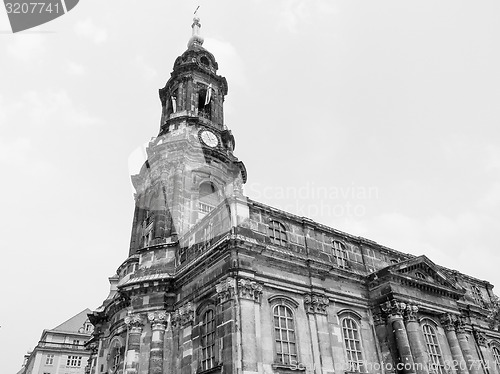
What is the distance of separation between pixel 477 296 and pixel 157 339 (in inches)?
962

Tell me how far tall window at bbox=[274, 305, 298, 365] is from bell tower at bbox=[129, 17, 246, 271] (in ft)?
16.0

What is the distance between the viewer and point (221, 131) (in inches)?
1302

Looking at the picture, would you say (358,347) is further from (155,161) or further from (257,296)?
(155,161)

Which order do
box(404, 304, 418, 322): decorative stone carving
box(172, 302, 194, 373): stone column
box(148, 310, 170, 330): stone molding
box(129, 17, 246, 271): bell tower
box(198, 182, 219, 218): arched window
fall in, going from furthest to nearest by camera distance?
box(198, 182, 219, 218): arched window
box(129, 17, 246, 271): bell tower
box(404, 304, 418, 322): decorative stone carving
box(148, 310, 170, 330): stone molding
box(172, 302, 194, 373): stone column

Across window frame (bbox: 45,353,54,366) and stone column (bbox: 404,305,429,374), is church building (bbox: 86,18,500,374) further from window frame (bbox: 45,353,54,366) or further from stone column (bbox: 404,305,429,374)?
window frame (bbox: 45,353,54,366)

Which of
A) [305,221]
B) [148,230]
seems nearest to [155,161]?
[148,230]

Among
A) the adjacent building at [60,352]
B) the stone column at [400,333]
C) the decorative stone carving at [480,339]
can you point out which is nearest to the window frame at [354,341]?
the stone column at [400,333]

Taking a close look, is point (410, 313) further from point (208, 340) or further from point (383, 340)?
point (208, 340)

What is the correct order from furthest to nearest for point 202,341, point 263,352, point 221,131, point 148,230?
point 221,131
point 148,230
point 202,341
point 263,352

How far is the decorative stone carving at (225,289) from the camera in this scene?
1903cm

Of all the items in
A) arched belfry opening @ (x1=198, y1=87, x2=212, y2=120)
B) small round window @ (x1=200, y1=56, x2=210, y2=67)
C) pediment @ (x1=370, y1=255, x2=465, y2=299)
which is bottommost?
pediment @ (x1=370, y1=255, x2=465, y2=299)

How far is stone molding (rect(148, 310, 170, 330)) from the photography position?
2239cm

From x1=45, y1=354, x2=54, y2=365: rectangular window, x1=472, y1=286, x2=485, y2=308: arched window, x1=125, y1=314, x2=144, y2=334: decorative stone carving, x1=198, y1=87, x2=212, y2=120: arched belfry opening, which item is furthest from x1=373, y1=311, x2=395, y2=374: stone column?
x1=45, y1=354, x2=54, y2=365: rectangular window

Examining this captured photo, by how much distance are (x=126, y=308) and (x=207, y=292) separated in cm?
649
